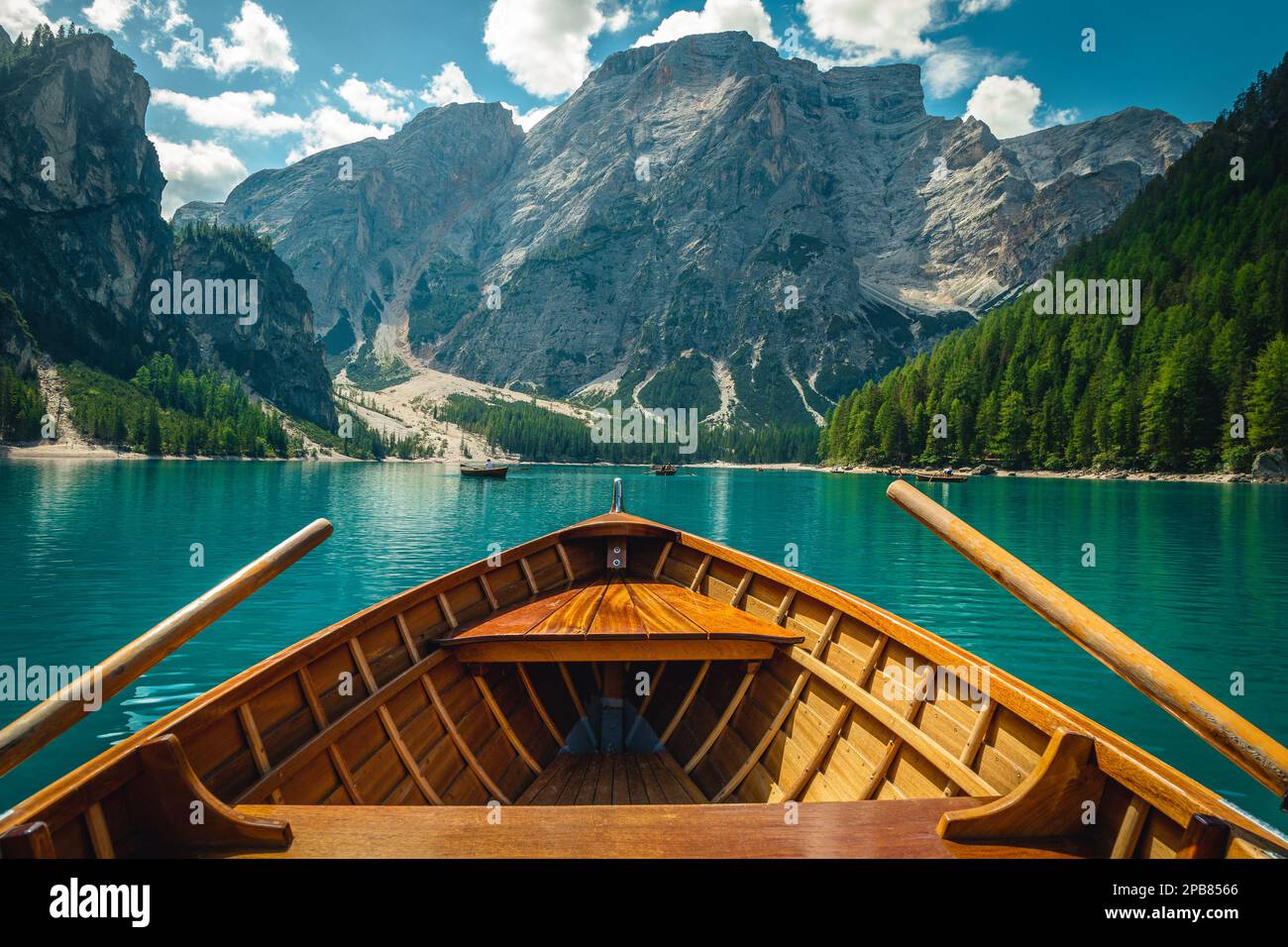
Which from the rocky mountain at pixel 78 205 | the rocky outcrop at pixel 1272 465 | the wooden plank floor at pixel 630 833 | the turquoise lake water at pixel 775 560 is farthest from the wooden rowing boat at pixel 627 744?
the rocky mountain at pixel 78 205

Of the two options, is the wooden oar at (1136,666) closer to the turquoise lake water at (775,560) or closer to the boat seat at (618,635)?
the boat seat at (618,635)

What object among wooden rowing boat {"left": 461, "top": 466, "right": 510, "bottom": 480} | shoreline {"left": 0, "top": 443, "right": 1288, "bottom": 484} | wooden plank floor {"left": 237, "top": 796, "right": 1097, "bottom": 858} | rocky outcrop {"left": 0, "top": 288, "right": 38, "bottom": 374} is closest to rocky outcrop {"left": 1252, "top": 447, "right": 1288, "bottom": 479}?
shoreline {"left": 0, "top": 443, "right": 1288, "bottom": 484}

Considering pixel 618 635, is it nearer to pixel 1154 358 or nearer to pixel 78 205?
pixel 1154 358

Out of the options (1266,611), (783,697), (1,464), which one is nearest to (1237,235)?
(1266,611)

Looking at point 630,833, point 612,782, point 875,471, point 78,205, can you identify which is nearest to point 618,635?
point 612,782

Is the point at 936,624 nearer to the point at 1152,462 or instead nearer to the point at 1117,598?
the point at 1117,598

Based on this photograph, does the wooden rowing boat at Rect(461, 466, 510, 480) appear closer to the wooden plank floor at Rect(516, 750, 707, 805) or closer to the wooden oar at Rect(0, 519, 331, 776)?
the wooden plank floor at Rect(516, 750, 707, 805)
